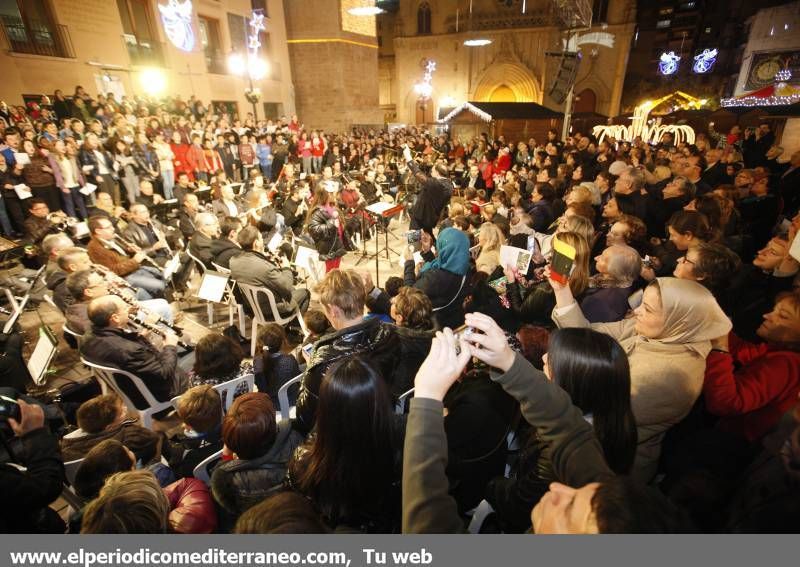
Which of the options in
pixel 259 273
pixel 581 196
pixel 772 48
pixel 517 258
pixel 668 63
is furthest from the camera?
pixel 668 63

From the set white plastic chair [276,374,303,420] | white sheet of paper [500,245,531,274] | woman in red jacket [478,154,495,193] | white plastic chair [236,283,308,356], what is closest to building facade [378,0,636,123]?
woman in red jacket [478,154,495,193]

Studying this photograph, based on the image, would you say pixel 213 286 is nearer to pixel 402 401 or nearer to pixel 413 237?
pixel 413 237

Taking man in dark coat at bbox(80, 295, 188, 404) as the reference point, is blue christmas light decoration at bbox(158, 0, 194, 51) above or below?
above

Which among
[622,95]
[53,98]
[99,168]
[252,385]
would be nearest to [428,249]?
[252,385]

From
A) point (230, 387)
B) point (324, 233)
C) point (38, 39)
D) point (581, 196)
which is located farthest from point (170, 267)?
point (38, 39)

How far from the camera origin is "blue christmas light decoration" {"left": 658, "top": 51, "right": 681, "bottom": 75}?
2530 cm

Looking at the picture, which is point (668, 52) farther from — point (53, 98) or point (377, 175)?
point (53, 98)

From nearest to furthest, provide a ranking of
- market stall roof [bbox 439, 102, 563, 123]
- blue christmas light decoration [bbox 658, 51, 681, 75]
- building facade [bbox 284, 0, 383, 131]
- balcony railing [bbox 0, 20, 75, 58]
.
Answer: balcony railing [bbox 0, 20, 75, 58]
market stall roof [bbox 439, 102, 563, 123]
building facade [bbox 284, 0, 383, 131]
blue christmas light decoration [bbox 658, 51, 681, 75]

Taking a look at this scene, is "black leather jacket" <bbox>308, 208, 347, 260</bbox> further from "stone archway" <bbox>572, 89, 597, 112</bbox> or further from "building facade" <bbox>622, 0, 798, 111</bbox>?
"building facade" <bbox>622, 0, 798, 111</bbox>

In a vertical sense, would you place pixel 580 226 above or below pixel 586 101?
below

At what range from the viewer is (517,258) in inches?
111

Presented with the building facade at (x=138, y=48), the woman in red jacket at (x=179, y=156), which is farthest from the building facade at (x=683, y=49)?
the woman in red jacket at (x=179, y=156)

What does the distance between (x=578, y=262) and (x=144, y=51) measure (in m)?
17.7

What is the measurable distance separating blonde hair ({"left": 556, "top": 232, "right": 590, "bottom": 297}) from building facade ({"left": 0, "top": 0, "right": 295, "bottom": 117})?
1525cm
